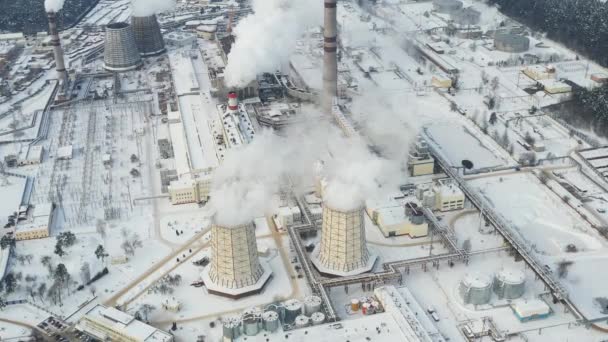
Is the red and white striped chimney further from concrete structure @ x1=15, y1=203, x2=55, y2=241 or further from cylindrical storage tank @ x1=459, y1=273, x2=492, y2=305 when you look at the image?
cylindrical storage tank @ x1=459, y1=273, x2=492, y2=305

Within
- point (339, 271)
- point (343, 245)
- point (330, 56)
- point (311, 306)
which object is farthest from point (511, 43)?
point (311, 306)

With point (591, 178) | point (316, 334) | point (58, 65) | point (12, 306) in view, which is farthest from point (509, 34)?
point (12, 306)

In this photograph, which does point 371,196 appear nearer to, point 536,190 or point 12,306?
point 536,190

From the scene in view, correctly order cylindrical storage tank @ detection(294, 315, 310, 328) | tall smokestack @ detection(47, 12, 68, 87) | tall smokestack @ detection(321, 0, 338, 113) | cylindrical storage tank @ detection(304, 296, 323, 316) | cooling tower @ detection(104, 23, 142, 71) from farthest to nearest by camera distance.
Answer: cooling tower @ detection(104, 23, 142, 71), tall smokestack @ detection(47, 12, 68, 87), tall smokestack @ detection(321, 0, 338, 113), cylindrical storage tank @ detection(304, 296, 323, 316), cylindrical storage tank @ detection(294, 315, 310, 328)

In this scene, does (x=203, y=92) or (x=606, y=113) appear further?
(x=203, y=92)

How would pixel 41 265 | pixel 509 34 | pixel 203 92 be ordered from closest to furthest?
pixel 41 265
pixel 203 92
pixel 509 34

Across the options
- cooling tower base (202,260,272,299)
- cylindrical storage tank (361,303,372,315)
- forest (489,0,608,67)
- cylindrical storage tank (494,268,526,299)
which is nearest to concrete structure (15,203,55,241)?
cooling tower base (202,260,272,299)
